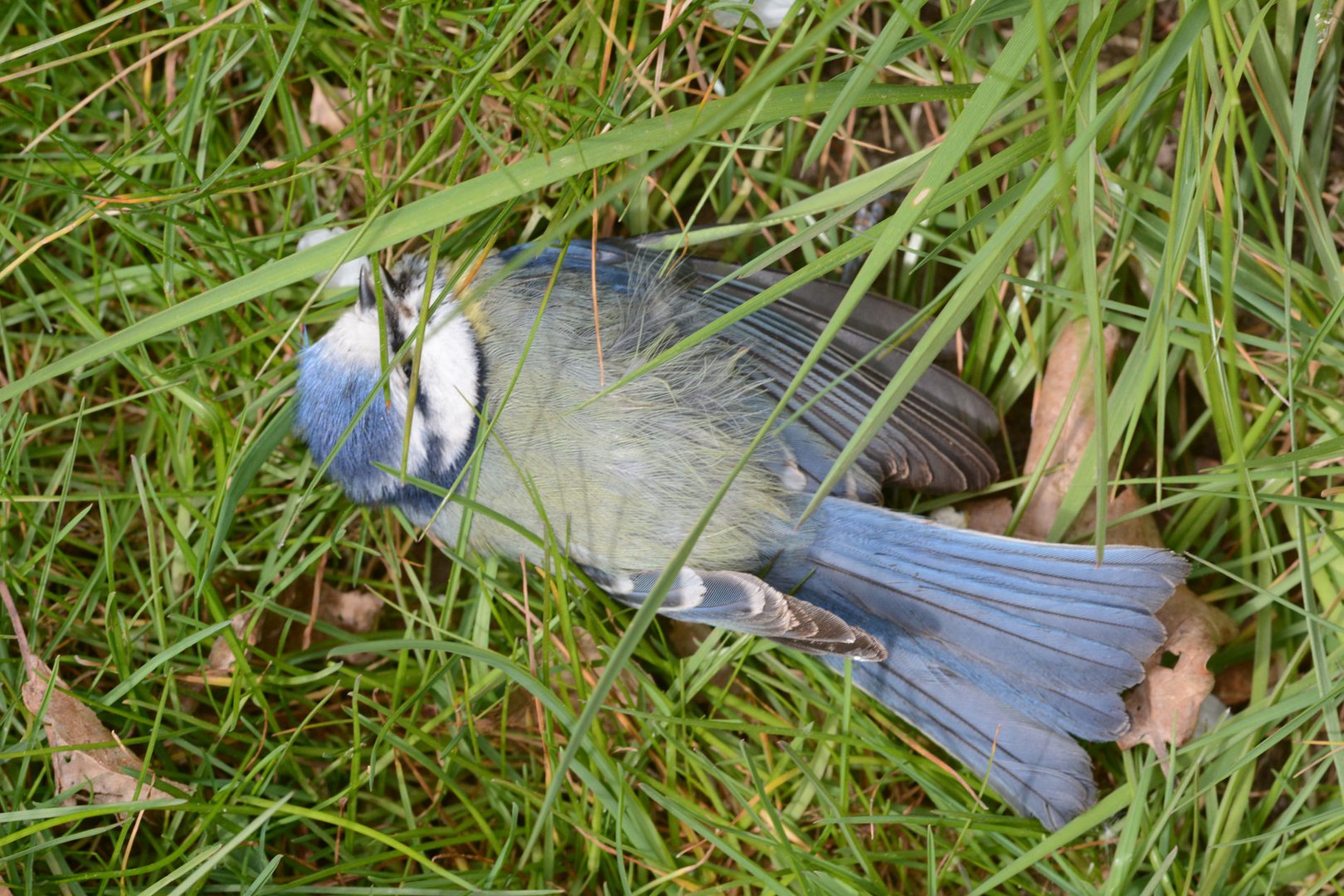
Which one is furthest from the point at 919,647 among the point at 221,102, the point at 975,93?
the point at 221,102

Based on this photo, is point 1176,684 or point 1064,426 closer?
point 1176,684

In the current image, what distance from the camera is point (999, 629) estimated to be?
2.27 meters

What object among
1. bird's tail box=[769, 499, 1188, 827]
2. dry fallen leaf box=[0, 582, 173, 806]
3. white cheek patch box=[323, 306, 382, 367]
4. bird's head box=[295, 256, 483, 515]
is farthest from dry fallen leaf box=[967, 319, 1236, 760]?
dry fallen leaf box=[0, 582, 173, 806]

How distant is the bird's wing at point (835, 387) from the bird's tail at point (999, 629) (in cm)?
14

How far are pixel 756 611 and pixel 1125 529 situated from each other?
0.98 metres

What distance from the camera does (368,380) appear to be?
7.55 ft

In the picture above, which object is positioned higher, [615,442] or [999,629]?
[615,442]

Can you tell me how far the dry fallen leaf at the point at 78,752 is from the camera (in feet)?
8.04

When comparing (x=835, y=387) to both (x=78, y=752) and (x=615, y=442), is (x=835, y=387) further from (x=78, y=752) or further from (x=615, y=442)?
(x=78, y=752)

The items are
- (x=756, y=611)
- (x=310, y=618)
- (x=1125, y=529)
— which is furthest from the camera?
(x=310, y=618)

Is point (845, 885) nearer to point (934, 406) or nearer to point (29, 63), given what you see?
point (934, 406)

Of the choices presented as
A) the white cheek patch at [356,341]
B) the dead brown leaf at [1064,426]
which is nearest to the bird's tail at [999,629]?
the dead brown leaf at [1064,426]

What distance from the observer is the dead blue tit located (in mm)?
2229

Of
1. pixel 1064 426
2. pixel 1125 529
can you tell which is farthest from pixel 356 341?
pixel 1125 529
